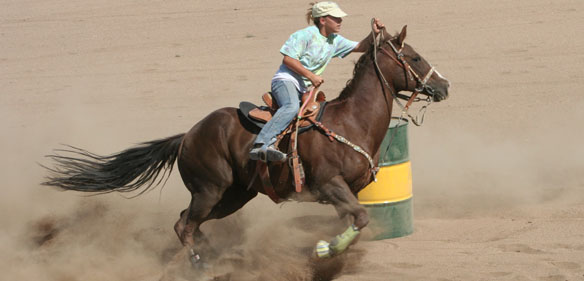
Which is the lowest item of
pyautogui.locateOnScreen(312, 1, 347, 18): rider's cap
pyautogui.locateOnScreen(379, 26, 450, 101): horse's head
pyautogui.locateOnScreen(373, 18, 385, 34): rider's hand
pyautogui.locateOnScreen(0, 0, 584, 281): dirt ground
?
pyautogui.locateOnScreen(0, 0, 584, 281): dirt ground

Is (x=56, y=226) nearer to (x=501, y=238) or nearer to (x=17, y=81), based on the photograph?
(x=501, y=238)

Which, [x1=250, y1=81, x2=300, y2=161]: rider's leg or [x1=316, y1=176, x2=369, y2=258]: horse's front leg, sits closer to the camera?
[x1=316, y1=176, x2=369, y2=258]: horse's front leg

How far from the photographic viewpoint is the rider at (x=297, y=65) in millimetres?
6520

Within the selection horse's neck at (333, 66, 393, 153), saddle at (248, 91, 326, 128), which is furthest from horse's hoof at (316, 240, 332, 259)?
saddle at (248, 91, 326, 128)

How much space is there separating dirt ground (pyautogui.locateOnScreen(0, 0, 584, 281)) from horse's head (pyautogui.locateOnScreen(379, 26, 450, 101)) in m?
0.46

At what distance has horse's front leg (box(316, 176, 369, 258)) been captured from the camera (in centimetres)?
623

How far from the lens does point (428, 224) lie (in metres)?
8.44

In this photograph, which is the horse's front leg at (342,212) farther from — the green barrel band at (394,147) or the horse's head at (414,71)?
the green barrel band at (394,147)

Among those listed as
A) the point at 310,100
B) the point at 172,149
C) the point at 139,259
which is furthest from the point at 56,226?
the point at 310,100

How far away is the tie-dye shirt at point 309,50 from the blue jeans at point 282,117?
0.18m

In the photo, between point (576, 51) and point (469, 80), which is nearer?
point (469, 80)

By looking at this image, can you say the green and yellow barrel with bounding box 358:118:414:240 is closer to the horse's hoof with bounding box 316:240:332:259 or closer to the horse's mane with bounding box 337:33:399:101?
the horse's mane with bounding box 337:33:399:101

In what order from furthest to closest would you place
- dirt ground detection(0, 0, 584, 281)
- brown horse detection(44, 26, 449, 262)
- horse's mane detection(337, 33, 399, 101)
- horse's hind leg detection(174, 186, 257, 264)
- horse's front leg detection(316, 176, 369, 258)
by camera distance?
dirt ground detection(0, 0, 584, 281) < horse's hind leg detection(174, 186, 257, 264) < horse's mane detection(337, 33, 399, 101) < brown horse detection(44, 26, 449, 262) < horse's front leg detection(316, 176, 369, 258)

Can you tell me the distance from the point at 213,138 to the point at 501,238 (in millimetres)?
3011
